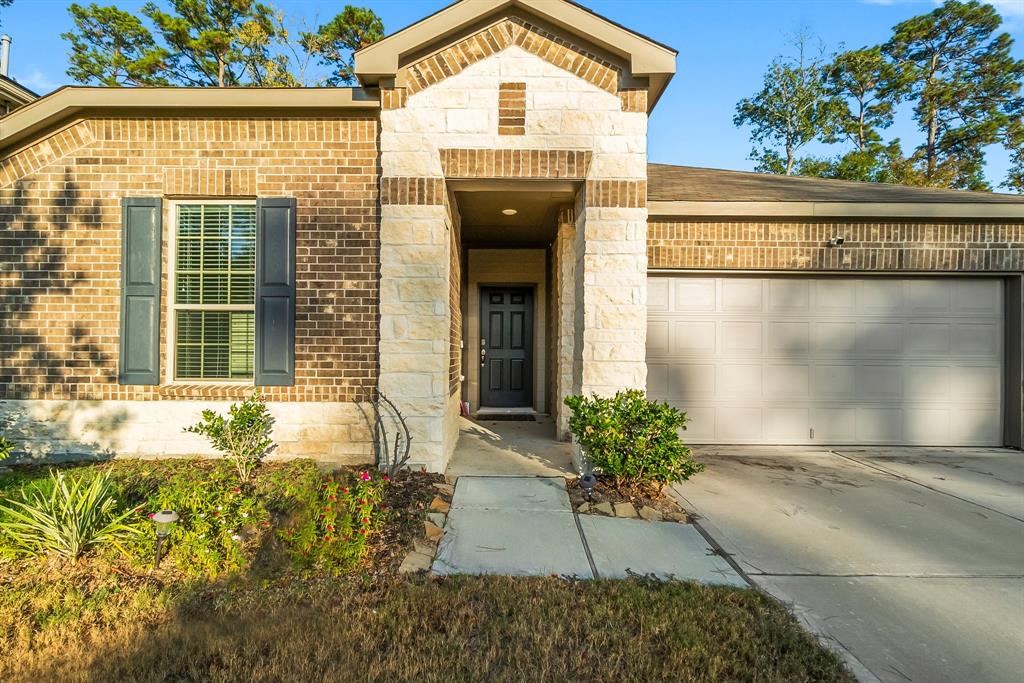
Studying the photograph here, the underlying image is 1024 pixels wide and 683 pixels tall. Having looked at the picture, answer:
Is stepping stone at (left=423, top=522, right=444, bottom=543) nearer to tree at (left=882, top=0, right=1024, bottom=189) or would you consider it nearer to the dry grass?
the dry grass

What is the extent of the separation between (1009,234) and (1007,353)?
153cm

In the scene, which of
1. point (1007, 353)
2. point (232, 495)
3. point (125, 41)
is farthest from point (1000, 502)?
point (125, 41)

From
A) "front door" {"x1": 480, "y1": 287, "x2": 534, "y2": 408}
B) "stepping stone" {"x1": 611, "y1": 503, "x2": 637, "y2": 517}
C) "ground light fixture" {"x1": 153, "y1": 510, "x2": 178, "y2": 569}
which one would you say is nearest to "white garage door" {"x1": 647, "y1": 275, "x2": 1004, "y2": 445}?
"stepping stone" {"x1": 611, "y1": 503, "x2": 637, "y2": 517}

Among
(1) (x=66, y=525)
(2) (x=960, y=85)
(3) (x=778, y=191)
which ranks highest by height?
(2) (x=960, y=85)

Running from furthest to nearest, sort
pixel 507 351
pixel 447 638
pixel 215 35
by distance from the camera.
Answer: pixel 215 35 < pixel 507 351 < pixel 447 638

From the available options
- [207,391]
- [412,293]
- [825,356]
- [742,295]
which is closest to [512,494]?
[412,293]

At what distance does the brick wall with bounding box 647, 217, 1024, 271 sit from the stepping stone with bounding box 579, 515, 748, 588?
3.58 meters

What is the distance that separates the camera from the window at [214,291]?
5266 millimetres

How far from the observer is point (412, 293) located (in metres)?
4.85

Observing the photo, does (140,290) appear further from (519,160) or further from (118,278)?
(519,160)

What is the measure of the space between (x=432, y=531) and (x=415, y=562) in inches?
16.2

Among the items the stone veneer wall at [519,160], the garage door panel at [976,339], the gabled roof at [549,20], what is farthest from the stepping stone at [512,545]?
the garage door panel at [976,339]

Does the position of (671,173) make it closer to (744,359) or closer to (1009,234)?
(744,359)

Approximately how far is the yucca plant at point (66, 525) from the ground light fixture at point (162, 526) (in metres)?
0.26
